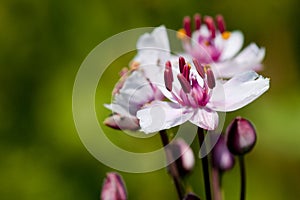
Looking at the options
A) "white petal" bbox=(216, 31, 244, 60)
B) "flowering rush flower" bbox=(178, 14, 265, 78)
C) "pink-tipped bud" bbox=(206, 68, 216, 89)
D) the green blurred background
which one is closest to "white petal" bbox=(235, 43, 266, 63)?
"flowering rush flower" bbox=(178, 14, 265, 78)

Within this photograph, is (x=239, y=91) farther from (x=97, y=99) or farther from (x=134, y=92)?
(x=97, y=99)

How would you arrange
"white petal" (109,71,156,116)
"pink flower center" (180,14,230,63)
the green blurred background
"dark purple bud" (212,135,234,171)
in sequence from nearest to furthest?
1. "white petal" (109,71,156,116)
2. "dark purple bud" (212,135,234,171)
3. "pink flower center" (180,14,230,63)
4. the green blurred background

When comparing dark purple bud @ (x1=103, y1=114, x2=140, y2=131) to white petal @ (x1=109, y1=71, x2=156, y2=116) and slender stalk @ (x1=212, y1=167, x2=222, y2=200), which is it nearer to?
white petal @ (x1=109, y1=71, x2=156, y2=116)

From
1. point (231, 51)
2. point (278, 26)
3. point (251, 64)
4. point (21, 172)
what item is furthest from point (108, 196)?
point (278, 26)

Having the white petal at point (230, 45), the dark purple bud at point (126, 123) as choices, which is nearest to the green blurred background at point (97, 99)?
the white petal at point (230, 45)

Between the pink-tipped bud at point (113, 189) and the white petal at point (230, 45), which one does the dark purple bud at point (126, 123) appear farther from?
the white petal at point (230, 45)

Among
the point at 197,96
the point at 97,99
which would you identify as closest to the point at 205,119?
the point at 197,96

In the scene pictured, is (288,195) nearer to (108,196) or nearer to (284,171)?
(284,171)
